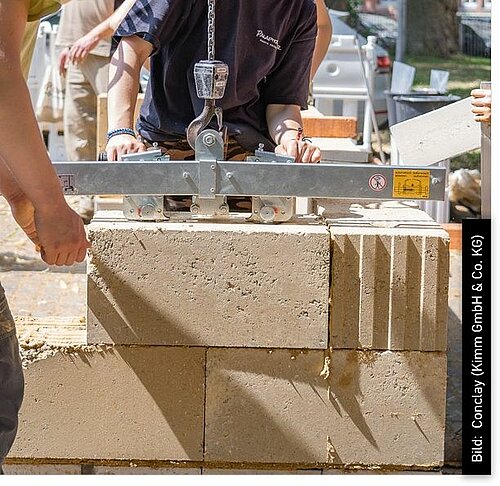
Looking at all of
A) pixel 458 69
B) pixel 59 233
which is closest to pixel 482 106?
pixel 59 233

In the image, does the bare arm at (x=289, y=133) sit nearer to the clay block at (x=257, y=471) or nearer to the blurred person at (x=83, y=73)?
the clay block at (x=257, y=471)

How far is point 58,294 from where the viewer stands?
7145mm

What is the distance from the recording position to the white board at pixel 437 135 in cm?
476

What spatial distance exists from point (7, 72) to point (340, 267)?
5.37 feet

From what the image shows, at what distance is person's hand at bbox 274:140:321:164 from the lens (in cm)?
407

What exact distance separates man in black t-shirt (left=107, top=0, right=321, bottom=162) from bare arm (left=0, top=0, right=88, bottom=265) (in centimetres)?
107

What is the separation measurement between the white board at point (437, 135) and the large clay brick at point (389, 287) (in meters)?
0.82

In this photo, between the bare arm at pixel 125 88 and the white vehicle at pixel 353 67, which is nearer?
the bare arm at pixel 125 88

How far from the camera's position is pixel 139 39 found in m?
3.96

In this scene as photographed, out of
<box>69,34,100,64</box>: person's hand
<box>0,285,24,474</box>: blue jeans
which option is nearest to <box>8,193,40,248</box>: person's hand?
<box>0,285,24,474</box>: blue jeans

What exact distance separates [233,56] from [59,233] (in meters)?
1.40

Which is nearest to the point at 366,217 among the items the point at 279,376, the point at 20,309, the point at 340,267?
the point at 340,267

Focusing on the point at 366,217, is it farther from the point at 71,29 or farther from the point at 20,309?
the point at 71,29

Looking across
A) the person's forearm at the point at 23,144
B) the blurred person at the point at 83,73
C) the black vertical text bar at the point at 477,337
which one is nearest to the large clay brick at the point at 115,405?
the black vertical text bar at the point at 477,337
